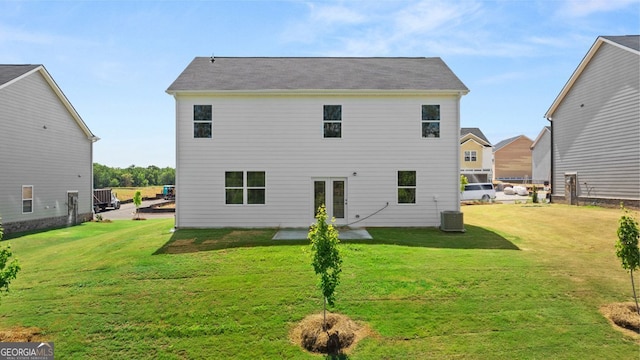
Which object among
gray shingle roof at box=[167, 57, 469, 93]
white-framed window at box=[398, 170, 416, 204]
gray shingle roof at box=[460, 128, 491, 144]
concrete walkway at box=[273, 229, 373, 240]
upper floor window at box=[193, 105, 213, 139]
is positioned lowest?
concrete walkway at box=[273, 229, 373, 240]

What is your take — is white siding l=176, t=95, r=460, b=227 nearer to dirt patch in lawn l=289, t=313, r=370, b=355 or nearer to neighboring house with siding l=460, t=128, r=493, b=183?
dirt patch in lawn l=289, t=313, r=370, b=355

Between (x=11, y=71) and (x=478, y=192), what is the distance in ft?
115

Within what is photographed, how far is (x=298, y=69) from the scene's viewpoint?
16859 millimetres

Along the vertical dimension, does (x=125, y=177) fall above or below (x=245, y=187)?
above

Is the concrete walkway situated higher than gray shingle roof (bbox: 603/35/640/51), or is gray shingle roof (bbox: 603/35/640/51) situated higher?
gray shingle roof (bbox: 603/35/640/51)

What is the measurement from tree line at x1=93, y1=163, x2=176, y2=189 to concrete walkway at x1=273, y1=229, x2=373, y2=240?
8588 cm

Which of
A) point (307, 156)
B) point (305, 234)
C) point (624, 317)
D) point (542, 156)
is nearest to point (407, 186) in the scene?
point (307, 156)

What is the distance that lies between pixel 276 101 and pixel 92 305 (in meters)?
10.2

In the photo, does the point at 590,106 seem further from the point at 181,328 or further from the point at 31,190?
the point at 31,190

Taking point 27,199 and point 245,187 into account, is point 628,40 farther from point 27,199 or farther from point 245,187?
point 27,199

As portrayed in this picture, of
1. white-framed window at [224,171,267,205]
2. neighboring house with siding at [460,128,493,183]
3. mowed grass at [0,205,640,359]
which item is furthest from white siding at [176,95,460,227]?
neighboring house with siding at [460,128,493,183]

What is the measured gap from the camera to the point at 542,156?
154 feet

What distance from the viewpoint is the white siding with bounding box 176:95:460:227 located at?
14844 millimetres

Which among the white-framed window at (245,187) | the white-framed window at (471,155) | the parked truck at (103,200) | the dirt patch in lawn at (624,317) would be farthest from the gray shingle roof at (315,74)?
the white-framed window at (471,155)
